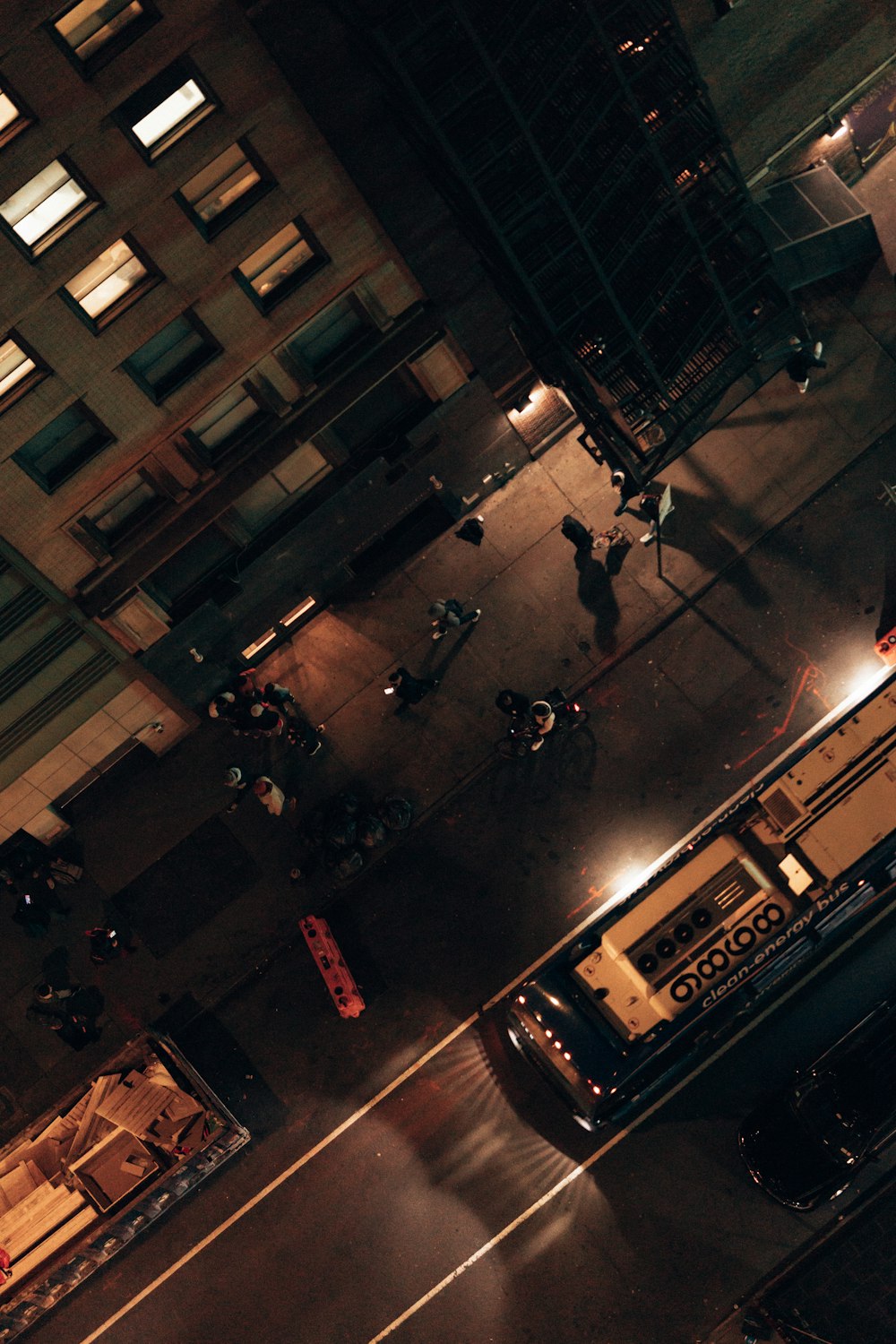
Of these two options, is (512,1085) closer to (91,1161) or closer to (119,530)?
(91,1161)

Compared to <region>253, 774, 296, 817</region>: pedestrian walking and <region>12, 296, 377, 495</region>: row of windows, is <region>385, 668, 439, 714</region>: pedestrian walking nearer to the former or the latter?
<region>253, 774, 296, 817</region>: pedestrian walking

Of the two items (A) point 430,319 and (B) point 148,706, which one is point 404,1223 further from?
(A) point 430,319

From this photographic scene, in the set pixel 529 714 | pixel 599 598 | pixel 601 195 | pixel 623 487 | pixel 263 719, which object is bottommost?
pixel 529 714

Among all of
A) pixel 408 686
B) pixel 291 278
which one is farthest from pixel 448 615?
pixel 291 278

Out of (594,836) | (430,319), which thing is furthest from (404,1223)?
(430,319)

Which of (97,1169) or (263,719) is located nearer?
(97,1169)

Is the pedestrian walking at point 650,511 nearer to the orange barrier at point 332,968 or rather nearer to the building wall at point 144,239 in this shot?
the building wall at point 144,239

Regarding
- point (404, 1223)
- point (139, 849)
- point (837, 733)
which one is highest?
point (139, 849)
